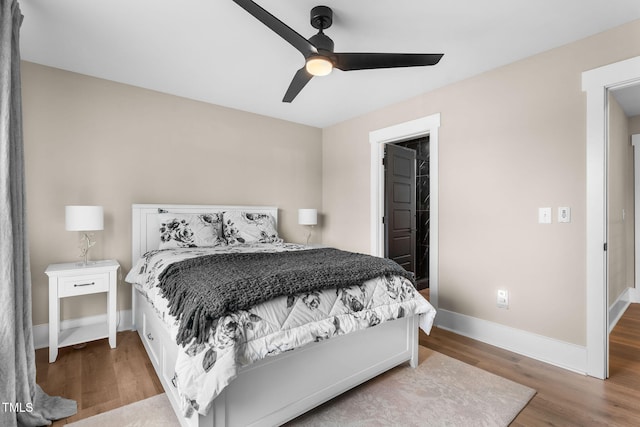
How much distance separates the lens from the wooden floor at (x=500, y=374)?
1792 mm

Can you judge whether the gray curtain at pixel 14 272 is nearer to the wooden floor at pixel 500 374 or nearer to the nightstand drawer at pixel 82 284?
the wooden floor at pixel 500 374

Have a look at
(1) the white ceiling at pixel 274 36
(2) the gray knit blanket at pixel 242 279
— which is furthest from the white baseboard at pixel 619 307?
(1) the white ceiling at pixel 274 36

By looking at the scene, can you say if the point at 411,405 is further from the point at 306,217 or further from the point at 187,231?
the point at 306,217

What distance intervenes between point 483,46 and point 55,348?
160 inches

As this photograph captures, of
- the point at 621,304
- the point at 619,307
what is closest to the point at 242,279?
the point at 619,307

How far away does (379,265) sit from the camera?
7.09ft

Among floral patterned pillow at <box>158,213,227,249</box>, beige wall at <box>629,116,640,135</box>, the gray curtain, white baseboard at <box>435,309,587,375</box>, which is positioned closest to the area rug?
the gray curtain

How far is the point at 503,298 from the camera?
8.89ft

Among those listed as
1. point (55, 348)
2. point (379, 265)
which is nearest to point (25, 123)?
point (55, 348)

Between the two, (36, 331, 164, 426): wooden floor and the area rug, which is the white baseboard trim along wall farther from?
(36, 331, 164, 426): wooden floor

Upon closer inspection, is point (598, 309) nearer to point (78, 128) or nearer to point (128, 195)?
point (128, 195)

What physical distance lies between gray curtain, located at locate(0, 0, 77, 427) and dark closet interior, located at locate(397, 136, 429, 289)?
439cm

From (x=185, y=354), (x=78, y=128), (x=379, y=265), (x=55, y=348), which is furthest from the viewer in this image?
(x=78, y=128)

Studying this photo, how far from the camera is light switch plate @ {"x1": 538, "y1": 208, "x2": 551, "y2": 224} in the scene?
8.04ft
